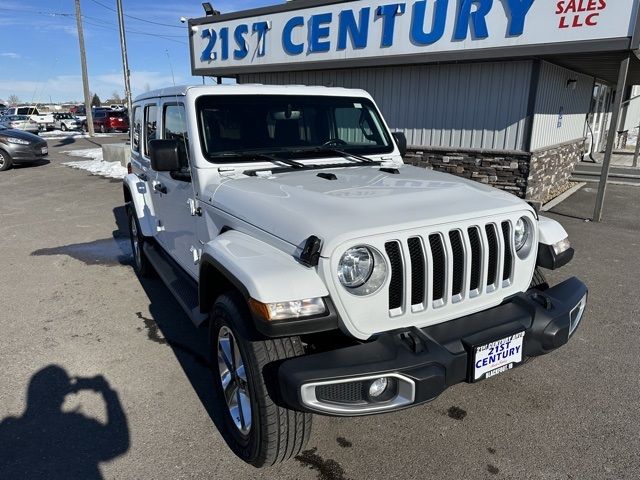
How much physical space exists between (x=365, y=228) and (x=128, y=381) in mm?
2220

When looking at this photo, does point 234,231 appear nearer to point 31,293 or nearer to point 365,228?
point 365,228

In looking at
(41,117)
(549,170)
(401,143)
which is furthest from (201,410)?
(41,117)

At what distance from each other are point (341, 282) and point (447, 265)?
57 centimetres

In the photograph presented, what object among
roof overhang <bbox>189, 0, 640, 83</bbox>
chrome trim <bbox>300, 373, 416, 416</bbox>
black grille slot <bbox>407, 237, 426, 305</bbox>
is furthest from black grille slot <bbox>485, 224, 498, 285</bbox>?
roof overhang <bbox>189, 0, 640, 83</bbox>

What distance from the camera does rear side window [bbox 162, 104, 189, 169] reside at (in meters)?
3.38

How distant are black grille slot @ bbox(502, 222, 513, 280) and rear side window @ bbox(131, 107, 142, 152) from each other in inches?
154

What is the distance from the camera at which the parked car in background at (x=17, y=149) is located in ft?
47.0

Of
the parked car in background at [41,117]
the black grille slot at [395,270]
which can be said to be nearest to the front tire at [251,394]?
the black grille slot at [395,270]

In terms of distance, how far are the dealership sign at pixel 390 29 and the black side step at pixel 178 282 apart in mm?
6491

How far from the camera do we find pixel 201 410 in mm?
3029

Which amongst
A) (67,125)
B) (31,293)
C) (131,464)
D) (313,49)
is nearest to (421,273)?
(131,464)

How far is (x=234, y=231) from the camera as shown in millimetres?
2758

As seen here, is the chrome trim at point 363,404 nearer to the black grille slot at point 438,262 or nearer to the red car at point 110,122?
the black grille slot at point 438,262

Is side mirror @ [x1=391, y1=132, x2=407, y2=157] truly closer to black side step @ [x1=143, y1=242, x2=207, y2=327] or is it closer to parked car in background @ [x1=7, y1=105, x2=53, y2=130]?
black side step @ [x1=143, y1=242, x2=207, y2=327]
